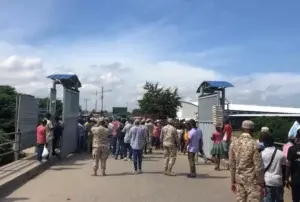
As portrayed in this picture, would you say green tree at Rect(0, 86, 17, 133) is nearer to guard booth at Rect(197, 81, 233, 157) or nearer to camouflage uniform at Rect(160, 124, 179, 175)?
guard booth at Rect(197, 81, 233, 157)

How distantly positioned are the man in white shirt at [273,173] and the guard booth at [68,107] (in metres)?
12.5

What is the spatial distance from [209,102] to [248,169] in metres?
12.8

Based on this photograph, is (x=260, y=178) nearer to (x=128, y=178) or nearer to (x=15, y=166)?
(x=128, y=178)

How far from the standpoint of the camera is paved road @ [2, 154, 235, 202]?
421 inches

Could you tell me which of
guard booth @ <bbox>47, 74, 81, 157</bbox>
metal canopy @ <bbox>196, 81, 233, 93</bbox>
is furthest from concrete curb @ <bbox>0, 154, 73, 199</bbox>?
metal canopy @ <bbox>196, 81, 233, 93</bbox>

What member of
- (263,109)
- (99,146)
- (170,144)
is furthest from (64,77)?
(263,109)

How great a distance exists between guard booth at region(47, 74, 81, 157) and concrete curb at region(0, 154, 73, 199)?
7.88ft

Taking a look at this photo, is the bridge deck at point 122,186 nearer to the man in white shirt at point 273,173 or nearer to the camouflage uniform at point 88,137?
the man in white shirt at point 273,173

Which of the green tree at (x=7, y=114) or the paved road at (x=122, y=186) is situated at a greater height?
the green tree at (x=7, y=114)

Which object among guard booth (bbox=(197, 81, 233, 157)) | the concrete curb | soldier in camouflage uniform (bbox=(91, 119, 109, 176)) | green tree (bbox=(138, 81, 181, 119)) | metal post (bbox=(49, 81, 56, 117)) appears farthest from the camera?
green tree (bbox=(138, 81, 181, 119))

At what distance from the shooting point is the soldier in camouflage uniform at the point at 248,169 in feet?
23.0

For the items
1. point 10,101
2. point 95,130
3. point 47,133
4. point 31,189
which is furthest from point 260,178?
point 10,101

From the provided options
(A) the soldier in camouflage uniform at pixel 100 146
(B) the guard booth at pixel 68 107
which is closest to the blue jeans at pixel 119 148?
(B) the guard booth at pixel 68 107

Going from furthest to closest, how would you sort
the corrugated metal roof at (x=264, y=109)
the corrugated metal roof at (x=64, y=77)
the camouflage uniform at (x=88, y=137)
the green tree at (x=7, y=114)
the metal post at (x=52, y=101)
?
the corrugated metal roof at (x=264, y=109) → the green tree at (x=7, y=114) → the camouflage uniform at (x=88, y=137) → the corrugated metal roof at (x=64, y=77) → the metal post at (x=52, y=101)
